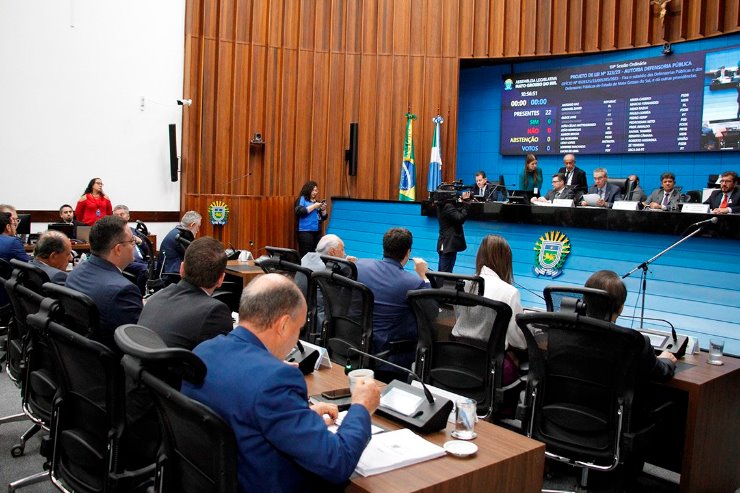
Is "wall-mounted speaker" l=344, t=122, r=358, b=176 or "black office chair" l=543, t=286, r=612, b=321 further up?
"wall-mounted speaker" l=344, t=122, r=358, b=176

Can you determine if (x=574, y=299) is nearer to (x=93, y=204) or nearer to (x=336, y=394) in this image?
(x=336, y=394)

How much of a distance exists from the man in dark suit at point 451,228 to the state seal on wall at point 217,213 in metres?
3.33

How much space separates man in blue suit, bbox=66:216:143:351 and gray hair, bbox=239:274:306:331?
106cm

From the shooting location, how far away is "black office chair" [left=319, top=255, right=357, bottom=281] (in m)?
3.93

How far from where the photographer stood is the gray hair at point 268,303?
1.80m

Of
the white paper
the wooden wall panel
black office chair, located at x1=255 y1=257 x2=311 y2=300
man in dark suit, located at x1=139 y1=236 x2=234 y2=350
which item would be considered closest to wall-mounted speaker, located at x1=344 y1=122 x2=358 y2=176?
the wooden wall panel

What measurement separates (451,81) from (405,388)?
9029 mm

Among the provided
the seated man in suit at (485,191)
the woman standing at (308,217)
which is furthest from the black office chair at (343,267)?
the woman standing at (308,217)

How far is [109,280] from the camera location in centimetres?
288

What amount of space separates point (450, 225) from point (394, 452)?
20.2 feet

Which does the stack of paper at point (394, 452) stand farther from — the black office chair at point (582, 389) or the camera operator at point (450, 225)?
the camera operator at point (450, 225)

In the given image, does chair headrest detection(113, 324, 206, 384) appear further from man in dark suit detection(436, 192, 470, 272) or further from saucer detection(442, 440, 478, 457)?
man in dark suit detection(436, 192, 470, 272)

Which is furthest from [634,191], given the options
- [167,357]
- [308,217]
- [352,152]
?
[167,357]

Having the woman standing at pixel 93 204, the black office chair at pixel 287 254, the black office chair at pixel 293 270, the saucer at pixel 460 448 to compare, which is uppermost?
the woman standing at pixel 93 204
